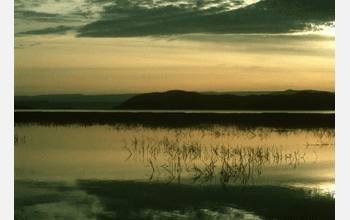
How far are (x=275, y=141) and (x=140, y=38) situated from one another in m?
5.32

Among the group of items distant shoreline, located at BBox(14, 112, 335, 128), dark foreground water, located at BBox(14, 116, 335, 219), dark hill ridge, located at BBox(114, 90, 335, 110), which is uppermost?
dark hill ridge, located at BBox(114, 90, 335, 110)

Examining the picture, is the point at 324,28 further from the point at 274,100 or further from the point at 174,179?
the point at 174,179

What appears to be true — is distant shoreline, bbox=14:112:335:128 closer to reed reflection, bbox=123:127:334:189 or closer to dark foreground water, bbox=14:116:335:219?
reed reflection, bbox=123:127:334:189

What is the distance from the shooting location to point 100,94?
14.3 m

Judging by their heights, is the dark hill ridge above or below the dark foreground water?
above

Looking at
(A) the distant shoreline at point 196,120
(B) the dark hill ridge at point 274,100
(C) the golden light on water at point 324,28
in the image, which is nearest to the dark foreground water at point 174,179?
(B) the dark hill ridge at point 274,100

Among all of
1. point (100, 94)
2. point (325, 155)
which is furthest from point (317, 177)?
point (100, 94)

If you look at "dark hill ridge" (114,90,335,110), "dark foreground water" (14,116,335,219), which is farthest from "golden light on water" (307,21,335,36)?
"dark foreground water" (14,116,335,219)

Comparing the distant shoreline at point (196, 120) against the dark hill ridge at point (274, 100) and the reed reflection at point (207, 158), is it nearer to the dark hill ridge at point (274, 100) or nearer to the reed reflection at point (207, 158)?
the dark hill ridge at point (274, 100)

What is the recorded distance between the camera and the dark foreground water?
8.36 meters

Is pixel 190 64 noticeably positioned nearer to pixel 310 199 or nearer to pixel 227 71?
pixel 227 71

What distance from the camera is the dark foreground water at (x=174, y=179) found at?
329 inches

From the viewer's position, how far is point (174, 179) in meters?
10.1

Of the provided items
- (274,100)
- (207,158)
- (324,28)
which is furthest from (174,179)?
(274,100)
